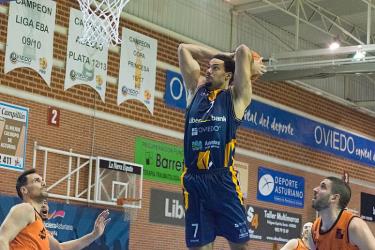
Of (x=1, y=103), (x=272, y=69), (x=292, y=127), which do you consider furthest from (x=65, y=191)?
(x=292, y=127)

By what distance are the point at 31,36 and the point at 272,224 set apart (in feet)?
33.1

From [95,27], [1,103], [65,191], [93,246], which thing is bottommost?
[93,246]

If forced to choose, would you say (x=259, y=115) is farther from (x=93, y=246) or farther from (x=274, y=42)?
(x=93, y=246)

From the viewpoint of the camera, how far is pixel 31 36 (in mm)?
14914

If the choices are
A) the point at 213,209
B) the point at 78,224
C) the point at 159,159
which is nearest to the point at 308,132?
the point at 159,159

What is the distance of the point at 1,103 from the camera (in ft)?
46.8

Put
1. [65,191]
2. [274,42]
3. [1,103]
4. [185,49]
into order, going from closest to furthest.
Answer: [185,49] → [1,103] → [65,191] → [274,42]

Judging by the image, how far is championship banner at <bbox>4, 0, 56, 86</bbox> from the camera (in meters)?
14.5

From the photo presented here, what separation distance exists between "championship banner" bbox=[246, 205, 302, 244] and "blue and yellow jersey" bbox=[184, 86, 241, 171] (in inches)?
577

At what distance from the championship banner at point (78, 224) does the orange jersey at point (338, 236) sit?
896 centimetres

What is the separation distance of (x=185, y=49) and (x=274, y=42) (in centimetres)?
1660

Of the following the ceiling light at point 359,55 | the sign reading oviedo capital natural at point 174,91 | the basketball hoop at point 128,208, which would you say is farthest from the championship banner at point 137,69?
the ceiling light at point 359,55

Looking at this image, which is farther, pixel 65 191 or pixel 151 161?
pixel 151 161

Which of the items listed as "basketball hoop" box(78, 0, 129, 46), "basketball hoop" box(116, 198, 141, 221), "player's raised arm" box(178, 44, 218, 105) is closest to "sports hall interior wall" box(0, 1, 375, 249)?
"basketball hoop" box(116, 198, 141, 221)
